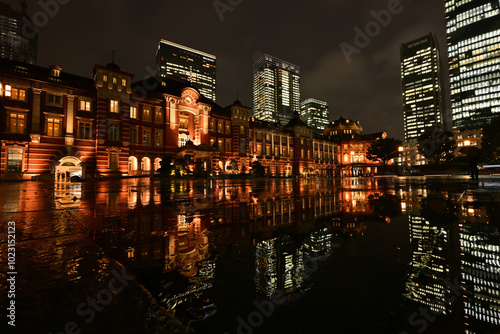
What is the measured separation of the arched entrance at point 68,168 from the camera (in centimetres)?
2242

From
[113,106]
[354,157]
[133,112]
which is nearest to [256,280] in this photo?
[113,106]

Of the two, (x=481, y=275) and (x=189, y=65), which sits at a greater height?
(x=189, y=65)

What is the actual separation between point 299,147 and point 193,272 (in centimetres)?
5216

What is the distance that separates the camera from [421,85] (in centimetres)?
16012

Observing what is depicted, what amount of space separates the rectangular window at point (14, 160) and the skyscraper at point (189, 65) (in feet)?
341

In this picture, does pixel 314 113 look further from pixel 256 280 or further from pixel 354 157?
pixel 256 280

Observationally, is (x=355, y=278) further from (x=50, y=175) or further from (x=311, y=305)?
(x=50, y=175)

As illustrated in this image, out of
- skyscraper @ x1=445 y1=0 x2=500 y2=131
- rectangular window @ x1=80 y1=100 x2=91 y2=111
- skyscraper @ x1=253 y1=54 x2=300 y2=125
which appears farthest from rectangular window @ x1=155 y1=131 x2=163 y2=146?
skyscraper @ x1=253 y1=54 x2=300 y2=125

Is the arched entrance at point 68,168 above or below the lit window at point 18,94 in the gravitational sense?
below

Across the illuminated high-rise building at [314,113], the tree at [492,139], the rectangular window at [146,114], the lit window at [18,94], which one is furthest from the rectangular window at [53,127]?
the illuminated high-rise building at [314,113]

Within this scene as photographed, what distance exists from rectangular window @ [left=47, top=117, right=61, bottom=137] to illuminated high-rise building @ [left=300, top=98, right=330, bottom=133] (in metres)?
165

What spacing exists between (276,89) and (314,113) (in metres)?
35.2

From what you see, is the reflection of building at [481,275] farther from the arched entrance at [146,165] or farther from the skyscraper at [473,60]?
the skyscraper at [473,60]

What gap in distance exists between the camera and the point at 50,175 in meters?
21.1
